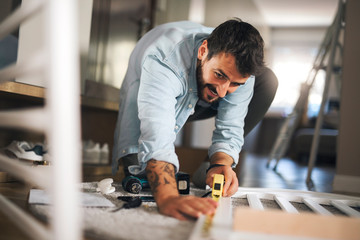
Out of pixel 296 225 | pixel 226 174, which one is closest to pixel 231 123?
pixel 226 174

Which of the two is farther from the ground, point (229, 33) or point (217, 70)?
point (229, 33)

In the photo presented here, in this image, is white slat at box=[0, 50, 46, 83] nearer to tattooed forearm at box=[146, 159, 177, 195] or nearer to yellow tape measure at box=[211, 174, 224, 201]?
tattooed forearm at box=[146, 159, 177, 195]

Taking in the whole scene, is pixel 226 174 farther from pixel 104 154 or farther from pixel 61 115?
pixel 104 154

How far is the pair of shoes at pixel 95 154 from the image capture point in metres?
1.85

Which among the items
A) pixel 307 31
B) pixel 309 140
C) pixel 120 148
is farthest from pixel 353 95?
pixel 307 31

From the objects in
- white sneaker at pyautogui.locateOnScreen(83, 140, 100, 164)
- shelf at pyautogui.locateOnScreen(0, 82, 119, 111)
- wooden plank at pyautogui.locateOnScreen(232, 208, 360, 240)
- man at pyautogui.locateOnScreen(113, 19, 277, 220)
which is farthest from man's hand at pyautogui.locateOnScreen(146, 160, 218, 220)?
white sneaker at pyautogui.locateOnScreen(83, 140, 100, 164)

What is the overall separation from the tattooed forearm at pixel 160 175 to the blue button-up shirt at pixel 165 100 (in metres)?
0.01

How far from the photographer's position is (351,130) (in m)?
1.98

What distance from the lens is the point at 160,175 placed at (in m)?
0.89

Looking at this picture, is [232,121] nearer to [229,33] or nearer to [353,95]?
[229,33]

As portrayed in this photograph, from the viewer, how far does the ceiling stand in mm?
5730

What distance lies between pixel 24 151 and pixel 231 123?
32.9 inches

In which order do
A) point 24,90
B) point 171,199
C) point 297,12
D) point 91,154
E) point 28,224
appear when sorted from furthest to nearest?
point 297,12 < point 91,154 < point 24,90 < point 171,199 < point 28,224

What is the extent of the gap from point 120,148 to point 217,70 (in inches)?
18.8
